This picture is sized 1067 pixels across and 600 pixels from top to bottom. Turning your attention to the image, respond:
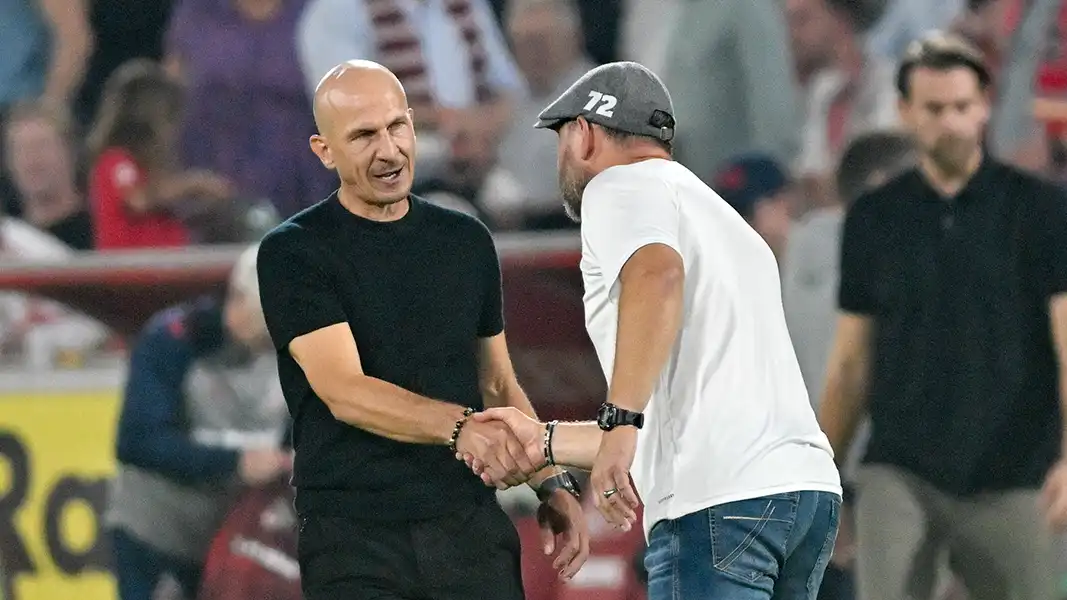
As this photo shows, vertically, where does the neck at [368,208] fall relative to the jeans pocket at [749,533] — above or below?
above

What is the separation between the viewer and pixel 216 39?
7488 mm

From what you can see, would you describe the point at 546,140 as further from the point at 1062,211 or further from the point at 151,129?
the point at 1062,211

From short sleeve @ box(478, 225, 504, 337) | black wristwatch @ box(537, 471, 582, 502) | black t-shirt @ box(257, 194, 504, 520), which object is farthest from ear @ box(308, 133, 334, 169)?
black wristwatch @ box(537, 471, 582, 502)

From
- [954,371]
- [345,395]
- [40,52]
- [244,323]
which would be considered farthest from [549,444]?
[40,52]

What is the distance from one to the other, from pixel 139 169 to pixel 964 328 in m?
3.89

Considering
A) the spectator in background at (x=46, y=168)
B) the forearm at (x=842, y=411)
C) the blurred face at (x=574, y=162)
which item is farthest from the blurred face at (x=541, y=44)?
the blurred face at (x=574, y=162)

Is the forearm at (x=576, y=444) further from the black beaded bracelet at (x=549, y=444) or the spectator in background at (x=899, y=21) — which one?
the spectator in background at (x=899, y=21)

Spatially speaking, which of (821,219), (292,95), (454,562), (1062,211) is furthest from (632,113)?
(292,95)

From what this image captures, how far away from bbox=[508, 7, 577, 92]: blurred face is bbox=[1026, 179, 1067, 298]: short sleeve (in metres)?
2.57

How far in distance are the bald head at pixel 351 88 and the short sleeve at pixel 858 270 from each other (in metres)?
2.13

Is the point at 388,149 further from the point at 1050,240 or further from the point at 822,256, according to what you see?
the point at 822,256

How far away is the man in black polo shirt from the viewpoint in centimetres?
525

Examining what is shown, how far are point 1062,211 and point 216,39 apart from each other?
388 cm

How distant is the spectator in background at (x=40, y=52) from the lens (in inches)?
303
